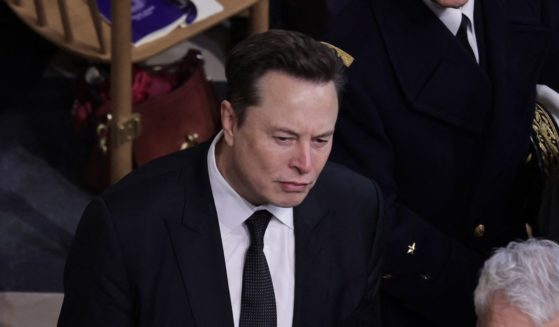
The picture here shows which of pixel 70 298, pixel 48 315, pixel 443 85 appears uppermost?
pixel 443 85

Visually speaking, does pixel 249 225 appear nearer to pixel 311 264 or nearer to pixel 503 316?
pixel 311 264

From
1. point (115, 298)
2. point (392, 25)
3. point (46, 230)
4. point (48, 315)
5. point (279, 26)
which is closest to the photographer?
point (115, 298)

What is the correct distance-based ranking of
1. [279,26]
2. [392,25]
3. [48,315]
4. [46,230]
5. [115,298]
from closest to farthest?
[115,298]
[392,25]
[48,315]
[46,230]
[279,26]

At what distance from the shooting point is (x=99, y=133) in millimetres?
3428

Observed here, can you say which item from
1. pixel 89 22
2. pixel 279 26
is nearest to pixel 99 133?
pixel 89 22

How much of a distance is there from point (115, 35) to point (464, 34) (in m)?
1.02

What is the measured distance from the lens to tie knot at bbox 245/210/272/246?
2.02m

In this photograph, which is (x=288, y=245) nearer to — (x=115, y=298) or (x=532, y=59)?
(x=115, y=298)

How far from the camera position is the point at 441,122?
2.32m

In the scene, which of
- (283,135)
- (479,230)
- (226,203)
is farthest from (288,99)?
(479,230)

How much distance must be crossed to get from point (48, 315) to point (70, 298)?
52.0 inches

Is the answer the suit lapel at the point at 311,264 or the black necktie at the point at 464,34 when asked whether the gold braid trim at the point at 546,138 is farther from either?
the suit lapel at the point at 311,264

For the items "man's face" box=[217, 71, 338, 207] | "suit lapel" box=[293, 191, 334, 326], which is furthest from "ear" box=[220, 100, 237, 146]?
"suit lapel" box=[293, 191, 334, 326]

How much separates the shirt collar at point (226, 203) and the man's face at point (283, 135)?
0.33ft
